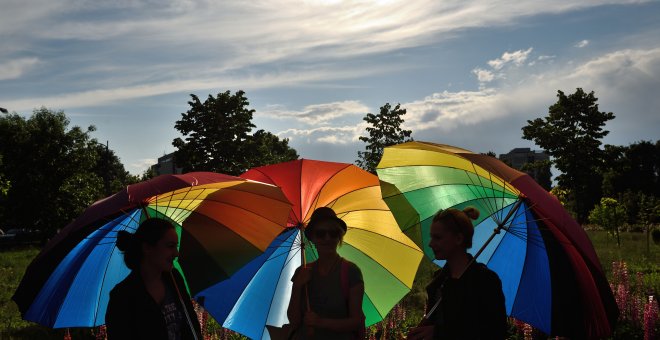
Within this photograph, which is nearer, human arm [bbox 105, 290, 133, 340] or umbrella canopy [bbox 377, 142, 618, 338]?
human arm [bbox 105, 290, 133, 340]

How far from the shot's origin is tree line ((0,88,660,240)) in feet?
103

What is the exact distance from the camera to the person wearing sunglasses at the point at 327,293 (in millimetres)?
4477

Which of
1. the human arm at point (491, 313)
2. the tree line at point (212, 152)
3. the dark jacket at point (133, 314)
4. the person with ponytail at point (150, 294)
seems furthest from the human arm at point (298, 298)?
the tree line at point (212, 152)

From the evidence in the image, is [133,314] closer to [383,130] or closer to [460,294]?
[460,294]

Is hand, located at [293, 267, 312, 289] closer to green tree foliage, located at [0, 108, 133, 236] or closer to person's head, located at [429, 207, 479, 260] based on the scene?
person's head, located at [429, 207, 479, 260]

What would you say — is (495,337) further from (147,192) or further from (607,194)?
(607,194)

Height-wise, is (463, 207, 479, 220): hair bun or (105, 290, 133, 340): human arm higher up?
(463, 207, 479, 220): hair bun

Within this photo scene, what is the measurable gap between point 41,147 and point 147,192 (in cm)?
4752

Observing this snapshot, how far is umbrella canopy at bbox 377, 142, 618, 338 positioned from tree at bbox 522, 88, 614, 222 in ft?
122

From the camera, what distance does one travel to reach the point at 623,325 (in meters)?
9.87

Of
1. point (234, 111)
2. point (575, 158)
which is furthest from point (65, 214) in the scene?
point (575, 158)

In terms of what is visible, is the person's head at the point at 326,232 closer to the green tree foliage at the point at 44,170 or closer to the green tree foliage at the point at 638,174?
the green tree foliage at the point at 44,170

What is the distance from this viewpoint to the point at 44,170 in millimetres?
47188

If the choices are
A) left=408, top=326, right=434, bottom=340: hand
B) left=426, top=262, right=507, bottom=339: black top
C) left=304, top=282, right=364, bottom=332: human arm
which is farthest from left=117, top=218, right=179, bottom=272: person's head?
left=426, top=262, right=507, bottom=339: black top
